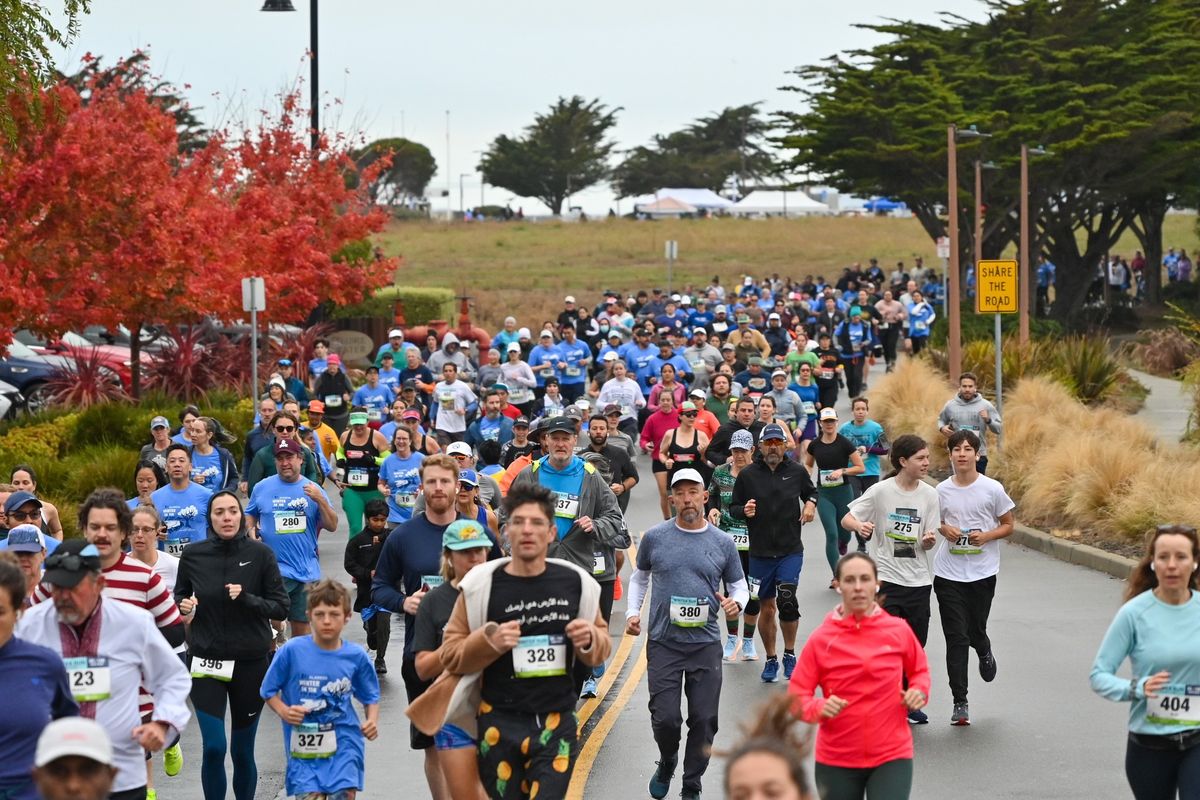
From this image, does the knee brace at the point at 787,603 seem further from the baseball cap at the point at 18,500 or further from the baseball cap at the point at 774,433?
the baseball cap at the point at 18,500

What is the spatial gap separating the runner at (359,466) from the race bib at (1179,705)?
33.0 ft

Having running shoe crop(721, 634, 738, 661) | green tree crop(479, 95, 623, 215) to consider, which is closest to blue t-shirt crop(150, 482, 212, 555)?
running shoe crop(721, 634, 738, 661)

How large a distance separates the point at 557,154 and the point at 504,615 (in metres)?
120

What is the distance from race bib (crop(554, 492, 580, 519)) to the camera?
12.0 meters

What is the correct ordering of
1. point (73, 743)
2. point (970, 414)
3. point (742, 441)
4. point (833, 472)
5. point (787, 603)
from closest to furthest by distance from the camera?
point (73, 743), point (787, 603), point (742, 441), point (833, 472), point (970, 414)

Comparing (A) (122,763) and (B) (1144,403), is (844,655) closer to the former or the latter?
(A) (122,763)

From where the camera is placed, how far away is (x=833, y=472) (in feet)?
55.6

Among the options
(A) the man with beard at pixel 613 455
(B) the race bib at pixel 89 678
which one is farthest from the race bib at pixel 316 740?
(A) the man with beard at pixel 613 455

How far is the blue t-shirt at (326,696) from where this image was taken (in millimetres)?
8641

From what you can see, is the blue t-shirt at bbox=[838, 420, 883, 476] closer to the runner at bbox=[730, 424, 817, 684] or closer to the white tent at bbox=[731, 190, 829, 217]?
the runner at bbox=[730, 424, 817, 684]

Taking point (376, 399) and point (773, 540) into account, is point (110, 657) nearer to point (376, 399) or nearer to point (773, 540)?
point (773, 540)

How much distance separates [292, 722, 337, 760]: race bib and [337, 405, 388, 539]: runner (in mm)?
8193

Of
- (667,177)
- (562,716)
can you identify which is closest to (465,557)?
(562,716)

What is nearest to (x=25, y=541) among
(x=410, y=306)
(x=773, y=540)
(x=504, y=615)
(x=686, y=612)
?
(x=504, y=615)
